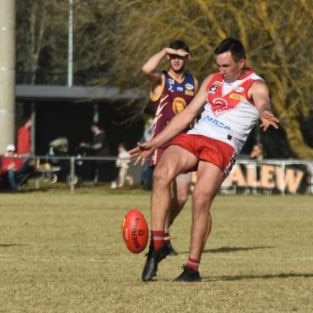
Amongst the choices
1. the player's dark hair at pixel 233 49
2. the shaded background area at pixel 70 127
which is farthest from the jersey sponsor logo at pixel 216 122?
the shaded background area at pixel 70 127

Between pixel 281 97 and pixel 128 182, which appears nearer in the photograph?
pixel 281 97

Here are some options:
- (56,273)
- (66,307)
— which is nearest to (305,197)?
(56,273)

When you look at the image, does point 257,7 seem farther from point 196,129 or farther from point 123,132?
point 196,129

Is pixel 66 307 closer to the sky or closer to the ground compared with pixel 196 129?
closer to the ground

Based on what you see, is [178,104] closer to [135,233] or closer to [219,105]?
[219,105]

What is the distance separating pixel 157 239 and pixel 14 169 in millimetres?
20741

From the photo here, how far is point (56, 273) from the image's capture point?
38.0 feet

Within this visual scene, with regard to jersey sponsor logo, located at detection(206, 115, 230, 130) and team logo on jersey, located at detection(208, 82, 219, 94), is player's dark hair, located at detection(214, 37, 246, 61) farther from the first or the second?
jersey sponsor logo, located at detection(206, 115, 230, 130)

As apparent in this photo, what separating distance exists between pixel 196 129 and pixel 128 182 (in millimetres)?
27154

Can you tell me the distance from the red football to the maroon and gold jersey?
3.34m

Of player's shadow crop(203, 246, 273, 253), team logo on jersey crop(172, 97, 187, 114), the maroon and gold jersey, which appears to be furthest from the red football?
player's shadow crop(203, 246, 273, 253)

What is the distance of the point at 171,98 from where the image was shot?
47.2ft

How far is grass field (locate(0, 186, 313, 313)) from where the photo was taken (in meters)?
9.15

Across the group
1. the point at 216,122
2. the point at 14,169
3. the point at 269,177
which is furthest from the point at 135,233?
the point at 269,177
